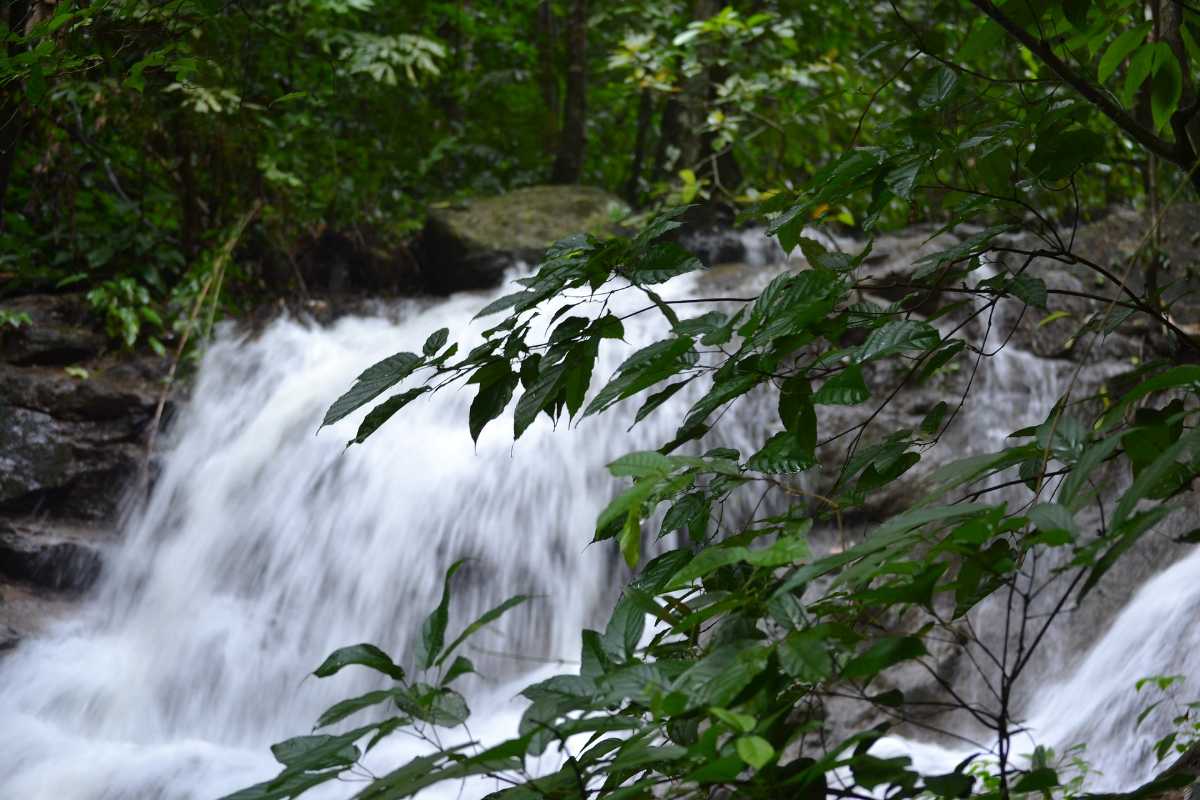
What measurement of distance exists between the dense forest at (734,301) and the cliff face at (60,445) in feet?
0.62

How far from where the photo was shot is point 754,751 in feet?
2.53

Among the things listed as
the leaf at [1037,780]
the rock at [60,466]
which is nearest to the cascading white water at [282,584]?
the rock at [60,466]

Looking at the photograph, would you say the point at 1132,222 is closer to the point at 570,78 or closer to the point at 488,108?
the point at 570,78

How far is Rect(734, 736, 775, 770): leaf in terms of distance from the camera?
0.76 meters

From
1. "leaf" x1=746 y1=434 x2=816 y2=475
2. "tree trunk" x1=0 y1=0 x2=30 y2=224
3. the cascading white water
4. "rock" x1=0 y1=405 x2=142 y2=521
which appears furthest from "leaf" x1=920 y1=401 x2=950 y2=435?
"rock" x1=0 y1=405 x2=142 y2=521

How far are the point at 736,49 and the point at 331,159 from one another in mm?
2908

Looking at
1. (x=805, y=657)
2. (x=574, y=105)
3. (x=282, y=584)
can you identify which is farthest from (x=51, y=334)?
(x=805, y=657)

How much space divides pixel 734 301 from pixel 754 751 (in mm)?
937

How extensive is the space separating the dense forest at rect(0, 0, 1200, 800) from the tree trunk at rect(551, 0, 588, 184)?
32mm

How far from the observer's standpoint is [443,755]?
0.84 meters

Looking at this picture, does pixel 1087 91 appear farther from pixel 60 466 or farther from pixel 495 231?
pixel 495 231

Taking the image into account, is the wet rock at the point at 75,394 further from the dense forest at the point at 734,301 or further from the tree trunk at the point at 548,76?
the tree trunk at the point at 548,76

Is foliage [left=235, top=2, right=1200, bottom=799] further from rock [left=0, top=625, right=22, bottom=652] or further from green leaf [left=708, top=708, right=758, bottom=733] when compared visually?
rock [left=0, top=625, right=22, bottom=652]

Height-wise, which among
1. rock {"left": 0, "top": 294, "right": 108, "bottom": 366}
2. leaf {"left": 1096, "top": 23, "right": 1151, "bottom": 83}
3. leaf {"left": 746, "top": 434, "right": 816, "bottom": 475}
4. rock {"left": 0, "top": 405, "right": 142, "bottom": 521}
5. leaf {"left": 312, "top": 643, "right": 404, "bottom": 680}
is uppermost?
rock {"left": 0, "top": 294, "right": 108, "bottom": 366}
